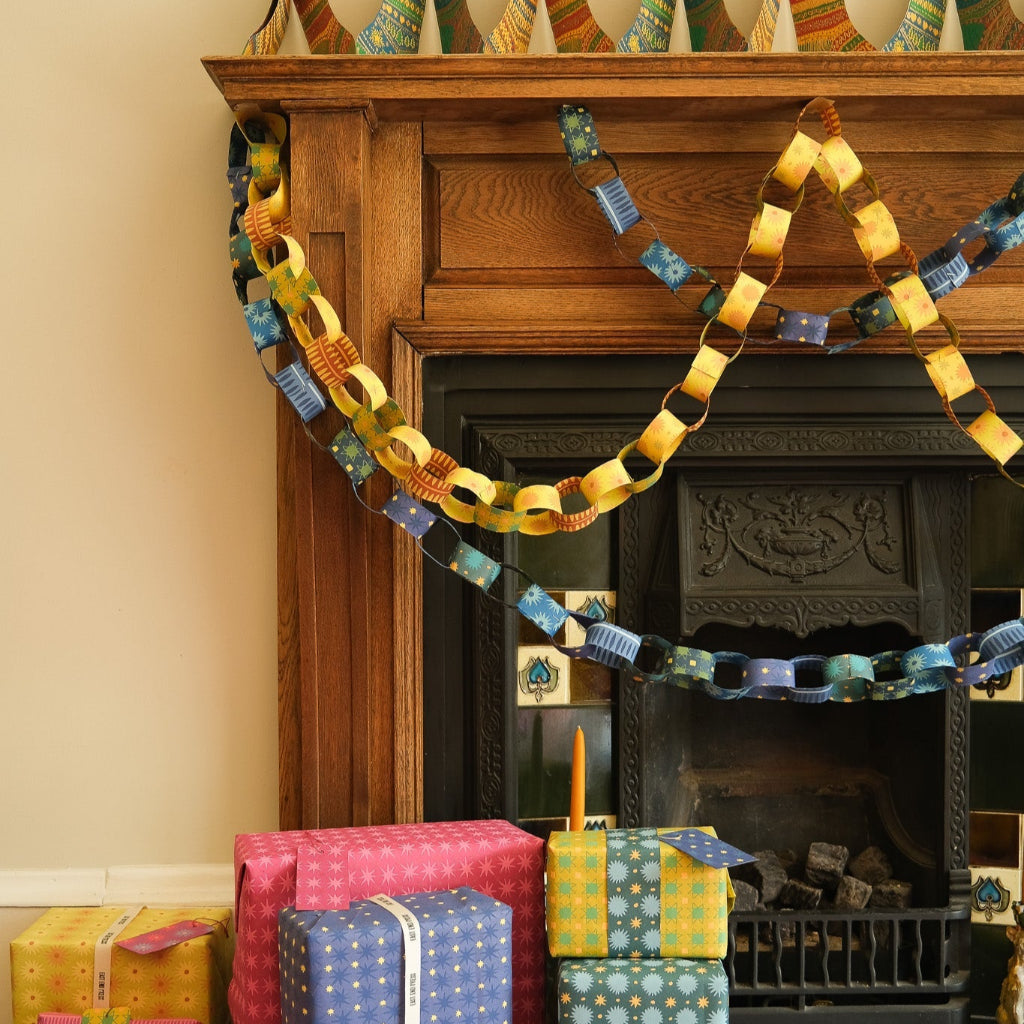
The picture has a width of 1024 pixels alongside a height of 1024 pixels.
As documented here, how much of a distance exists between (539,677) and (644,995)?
Result: 537mm

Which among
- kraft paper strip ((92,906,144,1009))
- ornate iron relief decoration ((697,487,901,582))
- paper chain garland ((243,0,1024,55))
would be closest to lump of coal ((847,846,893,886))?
ornate iron relief decoration ((697,487,901,582))

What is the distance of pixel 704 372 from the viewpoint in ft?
4.55

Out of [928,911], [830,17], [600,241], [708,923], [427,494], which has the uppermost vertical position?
[830,17]

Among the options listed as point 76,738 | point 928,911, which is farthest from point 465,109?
point 928,911

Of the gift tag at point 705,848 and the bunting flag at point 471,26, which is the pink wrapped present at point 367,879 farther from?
the bunting flag at point 471,26

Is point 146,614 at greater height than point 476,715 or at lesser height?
greater

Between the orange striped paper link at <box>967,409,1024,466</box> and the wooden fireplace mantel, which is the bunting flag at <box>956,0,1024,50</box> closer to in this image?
the wooden fireplace mantel

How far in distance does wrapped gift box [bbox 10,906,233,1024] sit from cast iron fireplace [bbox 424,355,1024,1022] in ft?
1.32

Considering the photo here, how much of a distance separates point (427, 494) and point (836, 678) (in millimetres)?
643

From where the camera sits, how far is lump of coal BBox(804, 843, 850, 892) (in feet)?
5.51

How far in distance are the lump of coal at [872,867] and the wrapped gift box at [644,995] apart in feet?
1.97

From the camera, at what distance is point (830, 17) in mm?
1492

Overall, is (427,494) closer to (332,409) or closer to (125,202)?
(332,409)

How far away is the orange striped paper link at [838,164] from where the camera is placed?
139cm
